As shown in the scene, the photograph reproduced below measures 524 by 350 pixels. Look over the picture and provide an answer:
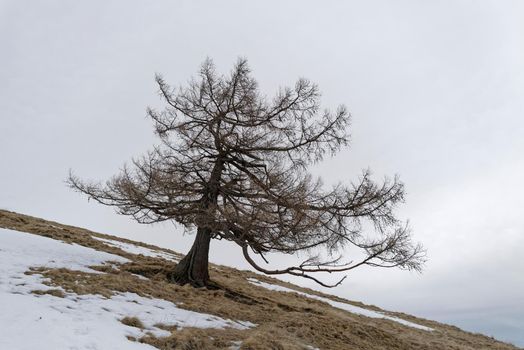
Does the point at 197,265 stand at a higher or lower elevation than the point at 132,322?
higher

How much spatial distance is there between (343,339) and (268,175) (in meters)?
5.01

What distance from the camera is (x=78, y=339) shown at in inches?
277

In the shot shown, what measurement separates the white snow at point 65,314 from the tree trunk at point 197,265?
9.94 feet

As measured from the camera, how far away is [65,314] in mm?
8102

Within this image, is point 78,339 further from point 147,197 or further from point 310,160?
point 310,160

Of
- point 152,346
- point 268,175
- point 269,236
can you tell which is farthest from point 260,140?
point 152,346

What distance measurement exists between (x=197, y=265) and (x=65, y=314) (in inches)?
271

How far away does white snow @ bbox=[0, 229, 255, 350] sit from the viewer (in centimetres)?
689

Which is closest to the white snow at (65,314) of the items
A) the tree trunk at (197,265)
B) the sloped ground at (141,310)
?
the sloped ground at (141,310)

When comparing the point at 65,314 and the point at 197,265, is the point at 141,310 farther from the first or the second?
the point at 197,265

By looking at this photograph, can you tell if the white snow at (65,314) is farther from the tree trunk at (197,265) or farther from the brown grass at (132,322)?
the tree trunk at (197,265)

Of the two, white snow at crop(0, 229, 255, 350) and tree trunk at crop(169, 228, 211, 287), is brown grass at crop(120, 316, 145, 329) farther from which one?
tree trunk at crop(169, 228, 211, 287)

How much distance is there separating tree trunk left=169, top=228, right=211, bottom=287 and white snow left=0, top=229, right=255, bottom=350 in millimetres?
3030

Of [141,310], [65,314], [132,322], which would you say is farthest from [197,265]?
[65,314]
